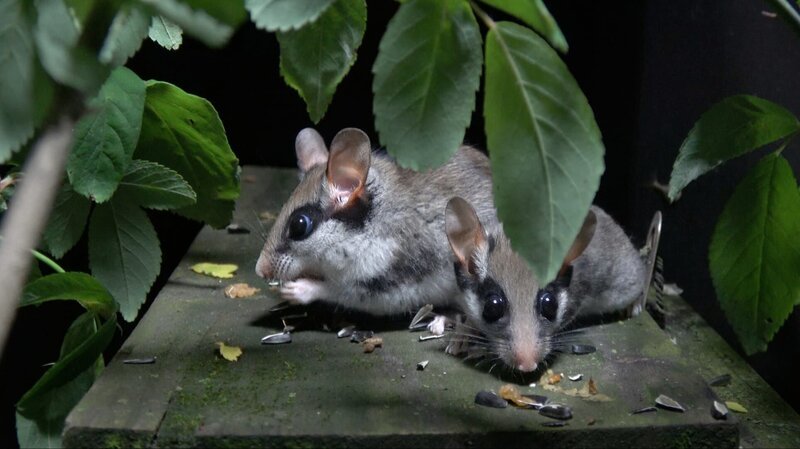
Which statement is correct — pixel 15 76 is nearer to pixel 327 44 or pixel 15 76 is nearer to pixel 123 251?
pixel 327 44

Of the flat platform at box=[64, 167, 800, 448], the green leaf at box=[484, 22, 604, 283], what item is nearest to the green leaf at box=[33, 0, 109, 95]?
the green leaf at box=[484, 22, 604, 283]

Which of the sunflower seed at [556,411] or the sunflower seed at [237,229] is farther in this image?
the sunflower seed at [237,229]

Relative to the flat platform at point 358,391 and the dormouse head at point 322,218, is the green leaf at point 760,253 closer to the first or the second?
the flat platform at point 358,391

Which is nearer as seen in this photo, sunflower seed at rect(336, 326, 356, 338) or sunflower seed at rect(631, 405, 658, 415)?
sunflower seed at rect(631, 405, 658, 415)

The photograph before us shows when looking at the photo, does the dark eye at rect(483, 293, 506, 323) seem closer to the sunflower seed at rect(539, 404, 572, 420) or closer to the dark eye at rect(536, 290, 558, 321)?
the dark eye at rect(536, 290, 558, 321)

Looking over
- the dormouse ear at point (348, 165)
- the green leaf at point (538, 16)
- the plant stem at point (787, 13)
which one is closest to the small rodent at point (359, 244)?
the dormouse ear at point (348, 165)
